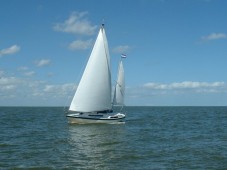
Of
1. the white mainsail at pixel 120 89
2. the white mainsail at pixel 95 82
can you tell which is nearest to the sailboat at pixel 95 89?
the white mainsail at pixel 95 82

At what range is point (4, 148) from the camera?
35906mm

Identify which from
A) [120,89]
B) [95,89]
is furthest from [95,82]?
[120,89]

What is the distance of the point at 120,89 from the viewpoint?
7312 cm

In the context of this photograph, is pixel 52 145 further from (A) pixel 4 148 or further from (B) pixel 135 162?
(B) pixel 135 162

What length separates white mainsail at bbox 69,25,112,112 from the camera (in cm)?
6525

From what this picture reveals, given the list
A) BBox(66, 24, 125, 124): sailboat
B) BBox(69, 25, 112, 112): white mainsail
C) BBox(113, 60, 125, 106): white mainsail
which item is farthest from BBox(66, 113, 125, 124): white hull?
Answer: BBox(113, 60, 125, 106): white mainsail

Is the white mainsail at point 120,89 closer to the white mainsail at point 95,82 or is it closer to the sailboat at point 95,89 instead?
the sailboat at point 95,89

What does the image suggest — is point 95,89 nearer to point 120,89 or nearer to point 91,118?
point 91,118

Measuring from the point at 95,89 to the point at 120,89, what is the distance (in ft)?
28.2

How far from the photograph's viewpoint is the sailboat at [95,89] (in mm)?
65250

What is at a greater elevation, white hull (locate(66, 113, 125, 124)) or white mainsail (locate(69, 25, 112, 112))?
white mainsail (locate(69, 25, 112, 112))

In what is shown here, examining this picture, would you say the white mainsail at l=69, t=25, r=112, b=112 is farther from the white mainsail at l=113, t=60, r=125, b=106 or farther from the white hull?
the white mainsail at l=113, t=60, r=125, b=106

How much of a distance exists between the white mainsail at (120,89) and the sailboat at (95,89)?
569cm

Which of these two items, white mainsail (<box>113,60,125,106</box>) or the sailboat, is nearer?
the sailboat
